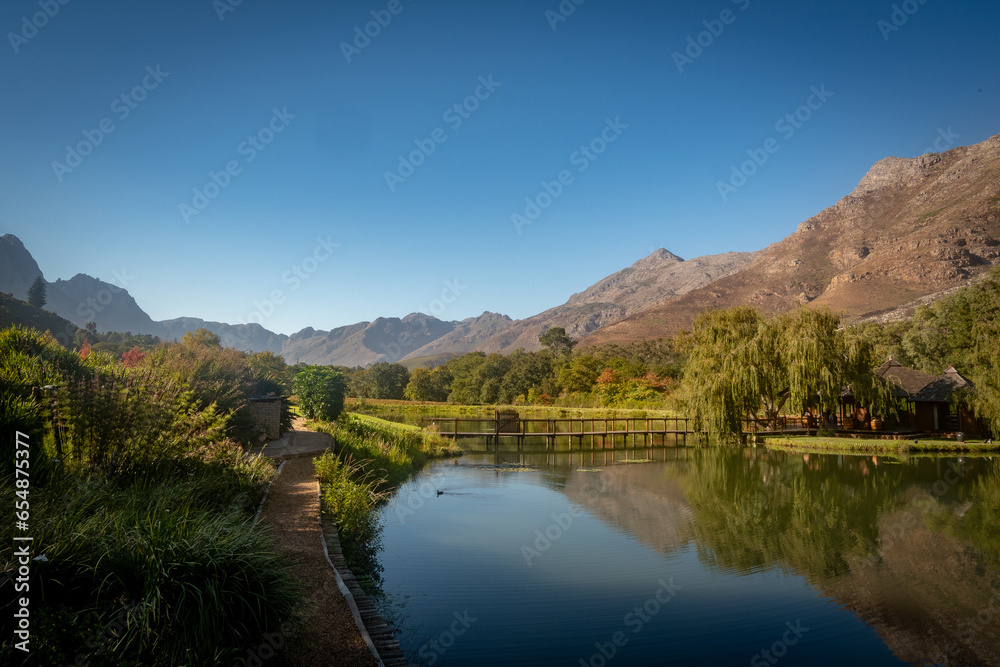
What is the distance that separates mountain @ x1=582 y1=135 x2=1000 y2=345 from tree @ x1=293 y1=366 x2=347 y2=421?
83.3 meters

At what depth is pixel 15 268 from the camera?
12069cm

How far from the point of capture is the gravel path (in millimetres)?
4094

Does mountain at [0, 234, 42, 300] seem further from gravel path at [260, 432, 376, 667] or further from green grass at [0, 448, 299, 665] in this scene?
green grass at [0, 448, 299, 665]

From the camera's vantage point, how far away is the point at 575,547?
9.51m

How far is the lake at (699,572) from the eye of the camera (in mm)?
6027

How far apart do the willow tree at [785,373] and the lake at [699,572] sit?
741 centimetres

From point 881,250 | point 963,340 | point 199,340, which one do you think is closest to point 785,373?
point 963,340

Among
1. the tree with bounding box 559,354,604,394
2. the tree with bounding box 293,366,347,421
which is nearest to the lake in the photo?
the tree with bounding box 293,366,347,421

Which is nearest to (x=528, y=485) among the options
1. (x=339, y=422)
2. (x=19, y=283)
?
(x=339, y=422)

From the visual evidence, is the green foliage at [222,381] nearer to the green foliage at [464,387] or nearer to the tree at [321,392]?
the tree at [321,392]

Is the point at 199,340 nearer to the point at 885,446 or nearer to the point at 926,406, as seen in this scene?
the point at 885,446

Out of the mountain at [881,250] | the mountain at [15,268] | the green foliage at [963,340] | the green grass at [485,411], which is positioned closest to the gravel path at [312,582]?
the green foliage at [963,340]

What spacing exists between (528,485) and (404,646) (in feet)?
33.8

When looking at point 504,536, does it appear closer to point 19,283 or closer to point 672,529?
point 672,529
